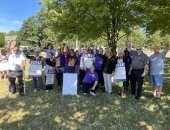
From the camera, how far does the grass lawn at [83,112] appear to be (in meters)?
9.91

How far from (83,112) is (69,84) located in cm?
239

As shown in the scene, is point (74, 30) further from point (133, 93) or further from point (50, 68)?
point (133, 93)

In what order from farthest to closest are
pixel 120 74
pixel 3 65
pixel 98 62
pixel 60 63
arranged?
pixel 3 65, pixel 60 63, pixel 98 62, pixel 120 74

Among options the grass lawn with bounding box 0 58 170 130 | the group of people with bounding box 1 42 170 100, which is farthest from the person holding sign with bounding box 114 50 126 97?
the grass lawn with bounding box 0 58 170 130

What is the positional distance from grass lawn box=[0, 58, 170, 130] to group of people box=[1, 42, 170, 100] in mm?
541

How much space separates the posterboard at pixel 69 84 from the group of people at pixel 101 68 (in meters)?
0.36

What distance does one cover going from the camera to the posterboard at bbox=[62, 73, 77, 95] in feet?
42.5

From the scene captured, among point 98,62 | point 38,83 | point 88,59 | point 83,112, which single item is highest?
point 88,59

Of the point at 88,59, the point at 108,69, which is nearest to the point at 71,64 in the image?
the point at 88,59

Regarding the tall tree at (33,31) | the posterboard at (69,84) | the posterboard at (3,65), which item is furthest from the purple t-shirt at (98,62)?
the tall tree at (33,31)

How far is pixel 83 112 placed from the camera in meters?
10.9

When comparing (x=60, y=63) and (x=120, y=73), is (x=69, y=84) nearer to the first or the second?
(x=60, y=63)

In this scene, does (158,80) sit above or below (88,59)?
below

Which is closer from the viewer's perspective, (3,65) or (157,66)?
(157,66)
